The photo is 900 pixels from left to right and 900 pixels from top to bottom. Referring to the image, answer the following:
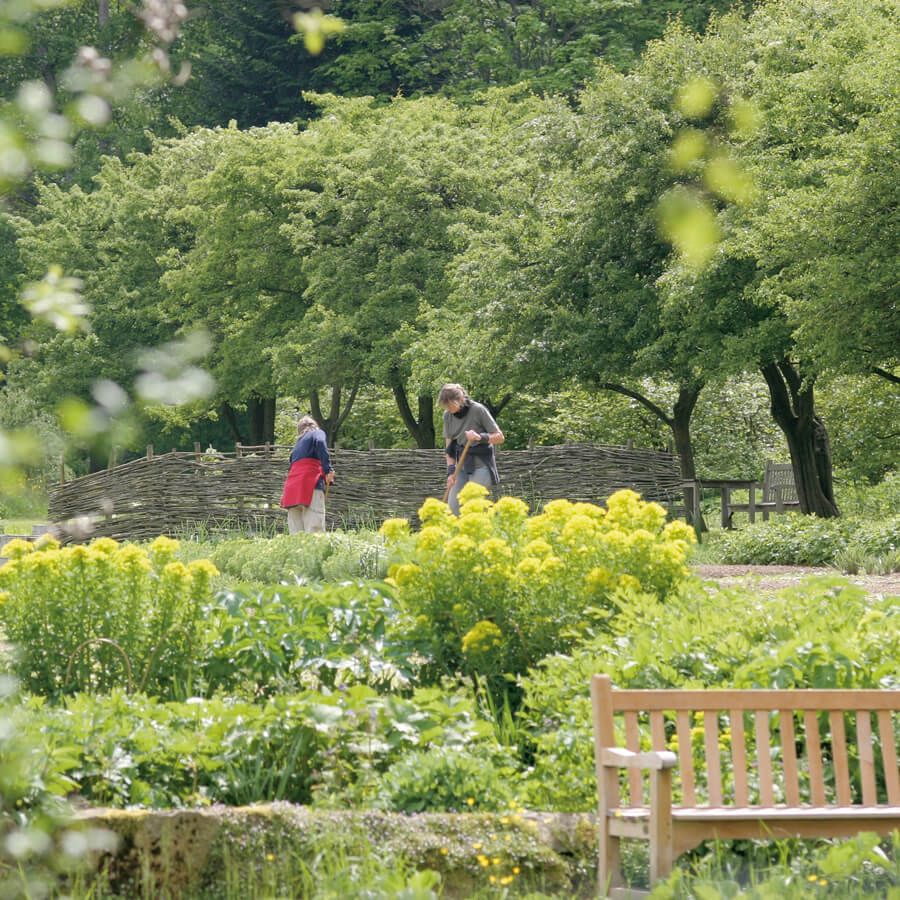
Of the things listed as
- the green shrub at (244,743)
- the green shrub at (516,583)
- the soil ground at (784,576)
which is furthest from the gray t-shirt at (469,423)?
the green shrub at (244,743)

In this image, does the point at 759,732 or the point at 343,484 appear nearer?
the point at 759,732

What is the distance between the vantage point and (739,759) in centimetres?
A: 366

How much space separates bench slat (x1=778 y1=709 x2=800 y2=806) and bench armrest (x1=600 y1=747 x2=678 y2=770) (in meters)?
0.38

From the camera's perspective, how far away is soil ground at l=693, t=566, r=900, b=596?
1051cm

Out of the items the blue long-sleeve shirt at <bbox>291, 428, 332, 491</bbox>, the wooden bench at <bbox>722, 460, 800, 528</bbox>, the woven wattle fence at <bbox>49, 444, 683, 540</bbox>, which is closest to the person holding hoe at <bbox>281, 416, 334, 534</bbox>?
the blue long-sleeve shirt at <bbox>291, 428, 332, 491</bbox>

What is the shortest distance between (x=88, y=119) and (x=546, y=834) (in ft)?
9.51

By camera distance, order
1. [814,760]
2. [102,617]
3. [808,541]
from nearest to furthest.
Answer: [814,760]
[102,617]
[808,541]

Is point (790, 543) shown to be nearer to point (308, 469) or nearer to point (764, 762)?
point (308, 469)

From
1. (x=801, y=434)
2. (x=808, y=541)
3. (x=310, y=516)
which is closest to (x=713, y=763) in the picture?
(x=310, y=516)

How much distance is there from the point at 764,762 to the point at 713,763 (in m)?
0.14

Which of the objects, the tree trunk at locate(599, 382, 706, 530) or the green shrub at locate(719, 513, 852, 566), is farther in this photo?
the tree trunk at locate(599, 382, 706, 530)

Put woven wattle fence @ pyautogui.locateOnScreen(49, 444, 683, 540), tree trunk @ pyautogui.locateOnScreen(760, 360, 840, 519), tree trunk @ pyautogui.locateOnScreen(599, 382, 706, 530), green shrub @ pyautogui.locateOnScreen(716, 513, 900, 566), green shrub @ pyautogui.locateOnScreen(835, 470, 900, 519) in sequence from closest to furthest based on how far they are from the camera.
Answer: green shrub @ pyautogui.locateOnScreen(716, 513, 900, 566) → green shrub @ pyautogui.locateOnScreen(835, 470, 900, 519) → woven wattle fence @ pyautogui.locateOnScreen(49, 444, 683, 540) → tree trunk @ pyautogui.locateOnScreen(760, 360, 840, 519) → tree trunk @ pyautogui.locateOnScreen(599, 382, 706, 530)

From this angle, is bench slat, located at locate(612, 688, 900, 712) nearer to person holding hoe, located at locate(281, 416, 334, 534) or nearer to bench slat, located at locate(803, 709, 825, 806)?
bench slat, located at locate(803, 709, 825, 806)

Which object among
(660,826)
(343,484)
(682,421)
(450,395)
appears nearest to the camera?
(660,826)
